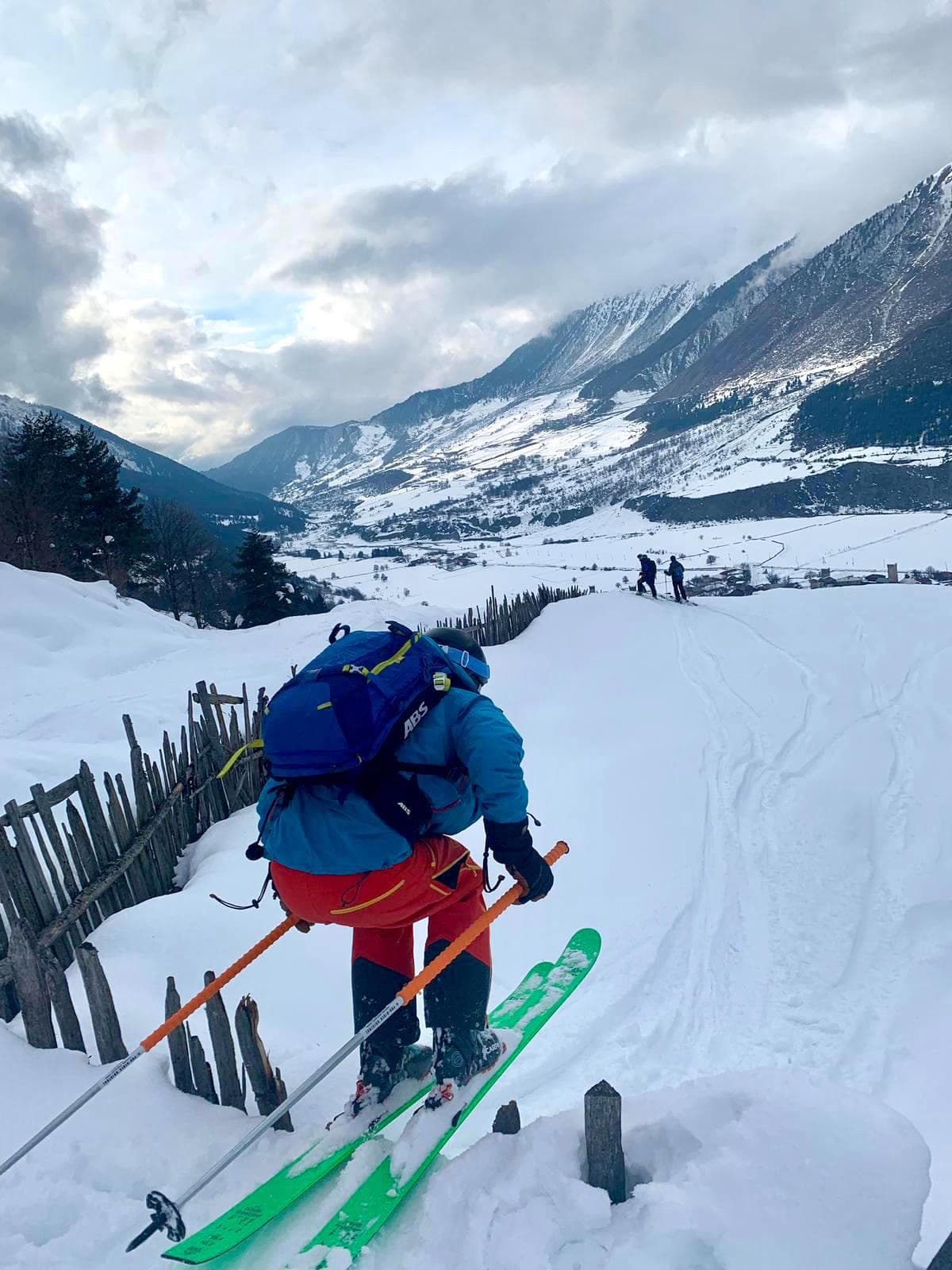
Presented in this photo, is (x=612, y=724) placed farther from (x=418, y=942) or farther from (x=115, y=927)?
(x=115, y=927)

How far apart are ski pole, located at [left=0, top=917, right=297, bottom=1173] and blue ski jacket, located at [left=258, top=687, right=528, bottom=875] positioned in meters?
0.55

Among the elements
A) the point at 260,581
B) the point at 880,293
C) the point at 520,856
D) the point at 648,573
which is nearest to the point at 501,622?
the point at 648,573

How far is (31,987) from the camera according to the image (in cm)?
308

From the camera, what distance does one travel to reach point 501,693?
469 inches

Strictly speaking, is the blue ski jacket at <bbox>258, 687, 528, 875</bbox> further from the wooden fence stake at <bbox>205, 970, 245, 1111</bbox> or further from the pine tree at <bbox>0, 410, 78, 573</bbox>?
the pine tree at <bbox>0, 410, 78, 573</bbox>

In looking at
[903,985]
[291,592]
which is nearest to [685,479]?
[291,592]

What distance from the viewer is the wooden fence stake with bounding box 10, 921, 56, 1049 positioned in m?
3.05

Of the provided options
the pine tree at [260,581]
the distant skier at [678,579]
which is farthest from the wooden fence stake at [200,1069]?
the pine tree at [260,581]

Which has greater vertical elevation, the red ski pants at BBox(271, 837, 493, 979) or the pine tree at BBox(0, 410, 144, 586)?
the pine tree at BBox(0, 410, 144, 586)

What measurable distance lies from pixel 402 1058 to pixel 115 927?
108 inches

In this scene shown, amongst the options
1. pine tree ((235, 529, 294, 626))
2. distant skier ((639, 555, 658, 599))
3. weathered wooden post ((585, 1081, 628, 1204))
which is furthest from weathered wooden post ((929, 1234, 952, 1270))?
pine tree ((235, 529, 294, 626))

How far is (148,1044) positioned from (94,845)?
9.62ft

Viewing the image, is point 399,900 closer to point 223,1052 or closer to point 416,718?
point 416,718

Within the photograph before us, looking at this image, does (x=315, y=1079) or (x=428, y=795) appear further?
(x=428, y=795)
